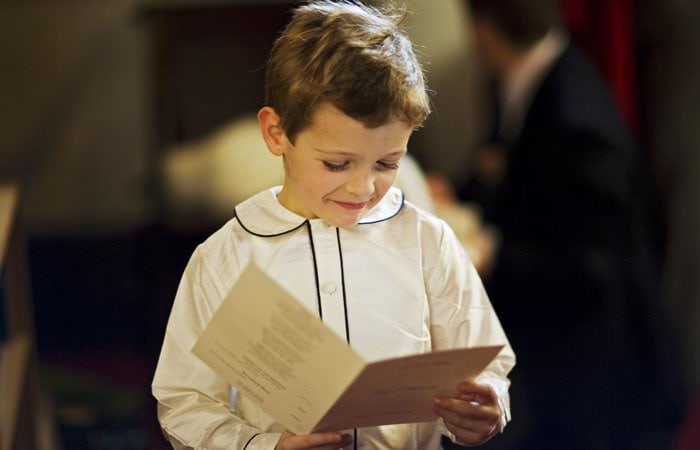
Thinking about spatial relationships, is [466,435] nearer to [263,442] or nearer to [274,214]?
[263,442]

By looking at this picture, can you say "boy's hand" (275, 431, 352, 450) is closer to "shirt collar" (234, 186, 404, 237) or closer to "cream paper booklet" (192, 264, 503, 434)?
"cream paper booklet" (192, 264, 503, 434)

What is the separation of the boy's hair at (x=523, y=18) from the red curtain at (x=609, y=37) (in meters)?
0.54

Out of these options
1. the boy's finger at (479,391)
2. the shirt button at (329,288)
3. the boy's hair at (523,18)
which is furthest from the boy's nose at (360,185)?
Result: the boy's hair at (523,18)

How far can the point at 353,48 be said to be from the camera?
1.31m

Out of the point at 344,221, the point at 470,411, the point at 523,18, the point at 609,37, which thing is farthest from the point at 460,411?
the point at 609,37

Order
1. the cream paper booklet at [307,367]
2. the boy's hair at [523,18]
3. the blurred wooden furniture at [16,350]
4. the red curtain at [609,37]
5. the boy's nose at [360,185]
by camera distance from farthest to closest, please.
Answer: the red curtain at [609,37] → the boy's hair at [523,18] → the blurred wooden furniture at [16,350] → the boy's nose at [360,185] → the cream paper booklet at [307,367]

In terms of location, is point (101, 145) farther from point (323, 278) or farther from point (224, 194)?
point (323, 278)

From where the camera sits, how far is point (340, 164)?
4.42 feet

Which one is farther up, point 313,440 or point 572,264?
point 313,440

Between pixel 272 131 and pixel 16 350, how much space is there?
140cm

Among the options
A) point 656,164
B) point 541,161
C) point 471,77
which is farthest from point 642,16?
point 541,161

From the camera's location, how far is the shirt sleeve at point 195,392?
1365mm

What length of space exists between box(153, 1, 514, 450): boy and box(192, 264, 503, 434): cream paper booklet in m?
0.03

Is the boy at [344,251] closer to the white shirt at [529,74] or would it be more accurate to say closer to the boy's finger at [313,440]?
the boy's finger at [313,440]
